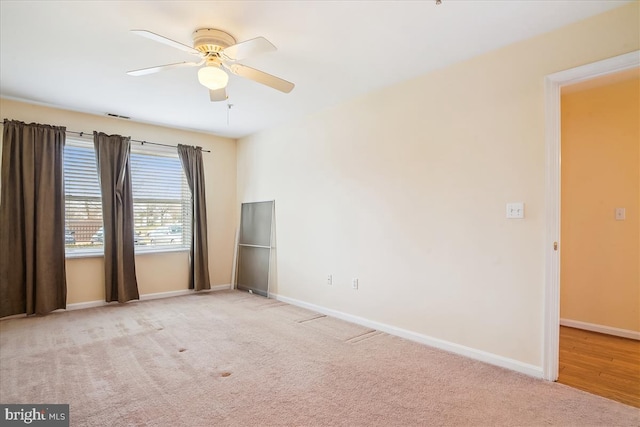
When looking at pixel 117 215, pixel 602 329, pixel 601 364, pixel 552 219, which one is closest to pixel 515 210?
pixel 552 219

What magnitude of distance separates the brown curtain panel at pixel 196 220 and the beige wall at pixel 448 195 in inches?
71.5

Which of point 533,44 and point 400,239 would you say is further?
point 400,239

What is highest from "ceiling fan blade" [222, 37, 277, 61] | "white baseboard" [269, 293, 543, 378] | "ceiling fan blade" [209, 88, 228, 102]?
"ceiling fan blade" [222, 37, 277, 61]

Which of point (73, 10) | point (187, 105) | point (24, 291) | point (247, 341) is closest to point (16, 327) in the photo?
point (24, 291)

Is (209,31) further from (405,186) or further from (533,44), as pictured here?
(533,44)

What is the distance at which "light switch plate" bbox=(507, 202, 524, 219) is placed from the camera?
249 cm

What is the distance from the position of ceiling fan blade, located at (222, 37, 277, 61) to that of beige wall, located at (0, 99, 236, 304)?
3040 mm

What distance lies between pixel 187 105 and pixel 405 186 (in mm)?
2697

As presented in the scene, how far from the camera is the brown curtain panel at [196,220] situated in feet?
16.8

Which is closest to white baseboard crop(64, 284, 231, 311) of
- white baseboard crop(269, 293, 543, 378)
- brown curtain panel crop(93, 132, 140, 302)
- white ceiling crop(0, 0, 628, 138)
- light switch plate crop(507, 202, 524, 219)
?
brown curtain panel crop(93, 132, 140, 302)

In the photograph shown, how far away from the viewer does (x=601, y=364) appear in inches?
105

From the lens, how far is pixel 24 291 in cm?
386

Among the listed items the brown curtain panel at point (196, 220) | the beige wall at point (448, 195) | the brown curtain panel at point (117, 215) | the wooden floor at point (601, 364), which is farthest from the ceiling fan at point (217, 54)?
the wooden floor at point (601, 364)

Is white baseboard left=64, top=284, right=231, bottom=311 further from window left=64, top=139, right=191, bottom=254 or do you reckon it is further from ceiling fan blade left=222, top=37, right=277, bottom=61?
ceiling fan blade left=222, top=37, right=277, bottom=61
